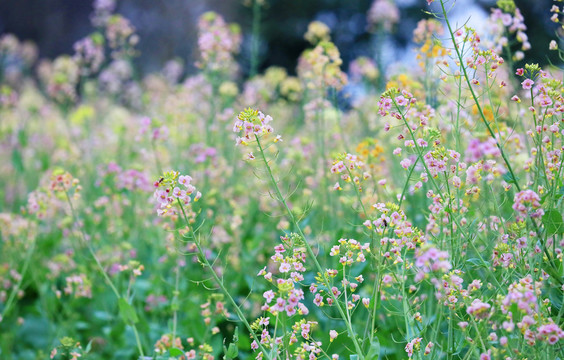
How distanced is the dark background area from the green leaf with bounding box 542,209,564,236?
8.14 meters

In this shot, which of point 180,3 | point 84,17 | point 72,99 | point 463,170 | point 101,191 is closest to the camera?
point 463,170

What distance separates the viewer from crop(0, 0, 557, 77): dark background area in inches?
468

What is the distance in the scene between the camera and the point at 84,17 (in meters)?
17.3

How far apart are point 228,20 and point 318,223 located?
38.8 feet

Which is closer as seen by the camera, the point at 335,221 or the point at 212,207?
the point at 335,221

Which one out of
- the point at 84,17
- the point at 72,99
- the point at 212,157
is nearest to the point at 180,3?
the point at 84,17

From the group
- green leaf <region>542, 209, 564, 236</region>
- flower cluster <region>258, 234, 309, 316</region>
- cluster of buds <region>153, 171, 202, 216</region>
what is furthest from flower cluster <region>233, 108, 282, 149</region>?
green leaf <region>542, 209, 564, 236</region>

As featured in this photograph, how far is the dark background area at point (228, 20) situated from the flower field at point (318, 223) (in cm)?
581

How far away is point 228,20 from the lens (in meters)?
14.2

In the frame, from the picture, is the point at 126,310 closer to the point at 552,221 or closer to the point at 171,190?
the point at 171,190

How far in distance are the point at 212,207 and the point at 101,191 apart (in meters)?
0.99

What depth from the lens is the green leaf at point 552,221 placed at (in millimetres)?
1552

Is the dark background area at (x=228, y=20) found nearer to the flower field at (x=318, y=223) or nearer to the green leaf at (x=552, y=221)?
the flower field at (x=318, y=223)

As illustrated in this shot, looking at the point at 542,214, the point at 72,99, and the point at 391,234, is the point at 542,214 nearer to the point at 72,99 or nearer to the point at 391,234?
the point at 391,234
